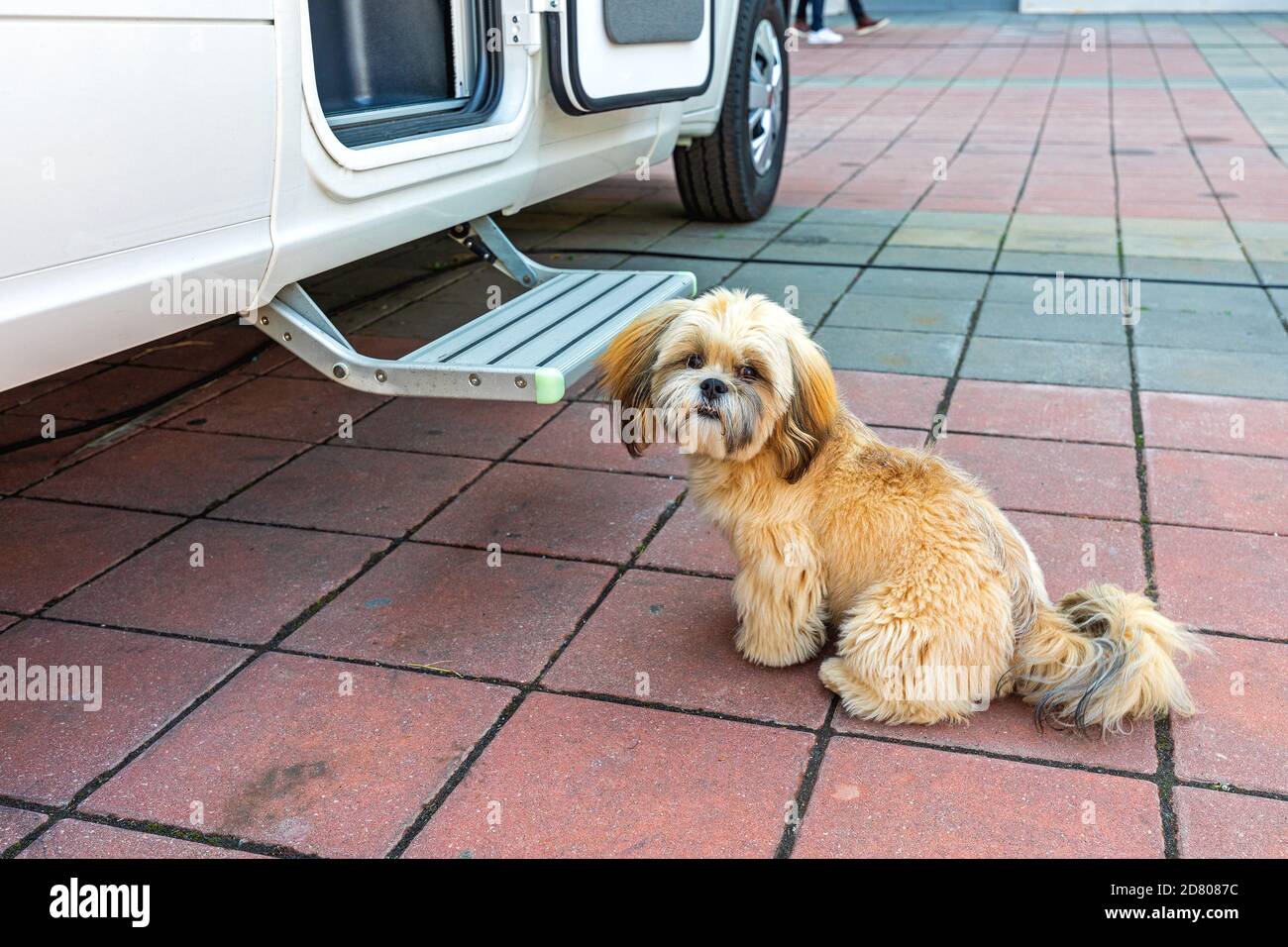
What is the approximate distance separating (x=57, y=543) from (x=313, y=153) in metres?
1.44

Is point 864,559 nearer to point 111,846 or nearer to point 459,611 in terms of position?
point 459,611

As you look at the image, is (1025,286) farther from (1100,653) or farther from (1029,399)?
(1100,653)

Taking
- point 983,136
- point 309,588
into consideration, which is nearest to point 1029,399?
point 309,588

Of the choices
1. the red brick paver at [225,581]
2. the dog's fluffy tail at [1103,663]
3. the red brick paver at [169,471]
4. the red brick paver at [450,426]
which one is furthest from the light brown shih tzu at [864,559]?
the red brick paver at [169,471]

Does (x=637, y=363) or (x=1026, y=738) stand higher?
(x=637, y=363)

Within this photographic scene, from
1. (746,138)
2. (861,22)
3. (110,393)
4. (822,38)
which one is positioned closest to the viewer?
(110,393)

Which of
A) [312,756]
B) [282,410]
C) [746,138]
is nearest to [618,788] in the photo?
[312,756]

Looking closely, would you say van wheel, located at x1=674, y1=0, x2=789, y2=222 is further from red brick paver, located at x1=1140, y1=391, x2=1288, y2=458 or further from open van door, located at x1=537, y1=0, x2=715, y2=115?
red brick paver, located at x1=1140, y1=391, x2=1288, y2=458

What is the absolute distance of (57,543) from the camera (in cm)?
336

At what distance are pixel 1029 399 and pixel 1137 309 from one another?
1.43 m

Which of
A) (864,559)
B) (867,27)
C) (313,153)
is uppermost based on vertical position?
(867,27)

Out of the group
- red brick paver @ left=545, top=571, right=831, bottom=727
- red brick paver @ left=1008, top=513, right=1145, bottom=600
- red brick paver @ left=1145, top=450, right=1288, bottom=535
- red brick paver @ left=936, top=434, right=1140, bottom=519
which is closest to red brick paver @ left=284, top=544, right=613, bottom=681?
red brick paver @ left=545, top=571, right=831, bottom=727

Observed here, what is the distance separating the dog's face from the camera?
2494 mm

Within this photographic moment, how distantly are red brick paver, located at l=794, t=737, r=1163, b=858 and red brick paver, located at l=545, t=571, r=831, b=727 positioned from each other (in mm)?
242
